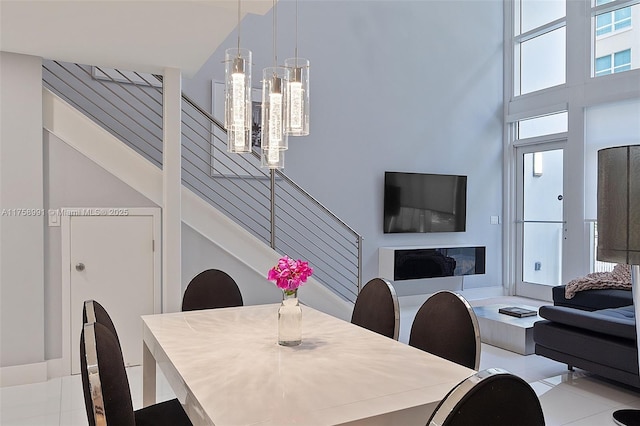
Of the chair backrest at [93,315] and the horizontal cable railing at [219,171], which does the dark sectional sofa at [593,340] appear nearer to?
the horizontal cable railing at [219,171]

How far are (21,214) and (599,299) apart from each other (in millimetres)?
5238

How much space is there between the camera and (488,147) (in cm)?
772

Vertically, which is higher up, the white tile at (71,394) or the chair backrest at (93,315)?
the chair backrest at (93,315)

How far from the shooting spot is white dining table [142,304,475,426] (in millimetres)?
1376

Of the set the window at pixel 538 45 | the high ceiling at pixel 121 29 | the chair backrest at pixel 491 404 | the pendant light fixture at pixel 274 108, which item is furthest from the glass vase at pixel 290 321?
the window at pixel 538 45

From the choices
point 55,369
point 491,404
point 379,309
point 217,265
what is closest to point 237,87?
point 379,309

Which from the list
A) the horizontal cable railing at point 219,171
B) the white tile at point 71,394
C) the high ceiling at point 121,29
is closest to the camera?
the high ceiling at point 121,29

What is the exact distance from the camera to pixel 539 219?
24.3ft

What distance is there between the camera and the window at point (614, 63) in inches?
250

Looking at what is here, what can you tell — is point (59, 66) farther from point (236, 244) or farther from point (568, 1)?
point (568, 1)

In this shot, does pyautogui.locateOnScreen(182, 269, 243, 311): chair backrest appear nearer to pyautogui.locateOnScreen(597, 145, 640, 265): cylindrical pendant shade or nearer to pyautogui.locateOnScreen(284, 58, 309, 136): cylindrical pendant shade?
pyautogui.locateOnScreen(284, 58, 309, 136): cylindrical pendant shade

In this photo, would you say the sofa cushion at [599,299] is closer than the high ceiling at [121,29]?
No

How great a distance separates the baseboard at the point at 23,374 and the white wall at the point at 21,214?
0.13ft

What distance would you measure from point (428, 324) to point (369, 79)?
484 cm
